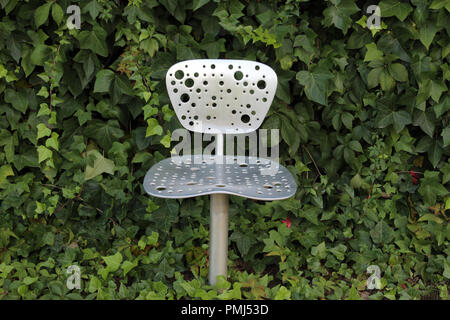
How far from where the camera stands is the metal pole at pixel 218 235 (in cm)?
149

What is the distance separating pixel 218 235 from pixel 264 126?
22.6 inches

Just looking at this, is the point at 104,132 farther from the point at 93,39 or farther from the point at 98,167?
the point at 93,39

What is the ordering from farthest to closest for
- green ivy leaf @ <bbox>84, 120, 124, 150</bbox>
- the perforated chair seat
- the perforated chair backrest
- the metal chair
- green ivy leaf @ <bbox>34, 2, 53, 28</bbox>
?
1. green ivy leaf @ <bbox>84, 120, 124, 150</bbox>
2. green ivy leaf @ <bbox>34, 2, 53, 28</bbox>
3. the perforated chair backrest
4. the metal chair
5. the perforated chair seat

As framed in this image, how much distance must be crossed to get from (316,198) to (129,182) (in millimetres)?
818

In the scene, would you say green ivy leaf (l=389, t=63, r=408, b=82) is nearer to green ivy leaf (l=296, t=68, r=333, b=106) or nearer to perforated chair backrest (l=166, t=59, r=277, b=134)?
green ivy leaf (l=296, t=68, r=333, b=106)

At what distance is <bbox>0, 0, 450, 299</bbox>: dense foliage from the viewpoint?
1.81 m

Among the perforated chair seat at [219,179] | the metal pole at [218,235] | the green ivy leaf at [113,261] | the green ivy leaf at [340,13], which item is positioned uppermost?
the green ivy leaf at [340,13]

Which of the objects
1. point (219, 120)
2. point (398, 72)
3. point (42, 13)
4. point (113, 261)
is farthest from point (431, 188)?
point (42, 13)

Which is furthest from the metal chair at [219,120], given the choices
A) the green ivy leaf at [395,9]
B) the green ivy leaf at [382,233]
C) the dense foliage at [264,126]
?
the green ivy leaf at [382,233]

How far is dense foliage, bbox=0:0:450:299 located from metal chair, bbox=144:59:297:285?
9.0 inches

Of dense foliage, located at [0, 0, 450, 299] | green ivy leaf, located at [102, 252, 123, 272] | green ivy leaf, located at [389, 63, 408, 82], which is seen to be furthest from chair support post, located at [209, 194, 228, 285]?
green ivy leaf, located at [389, 63, 408, 82]

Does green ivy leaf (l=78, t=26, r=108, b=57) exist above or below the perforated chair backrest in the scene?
above

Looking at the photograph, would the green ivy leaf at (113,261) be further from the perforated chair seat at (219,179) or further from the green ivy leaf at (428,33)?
the green ivy leaf at (428,33)

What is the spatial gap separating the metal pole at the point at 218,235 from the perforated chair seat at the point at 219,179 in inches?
3.7
